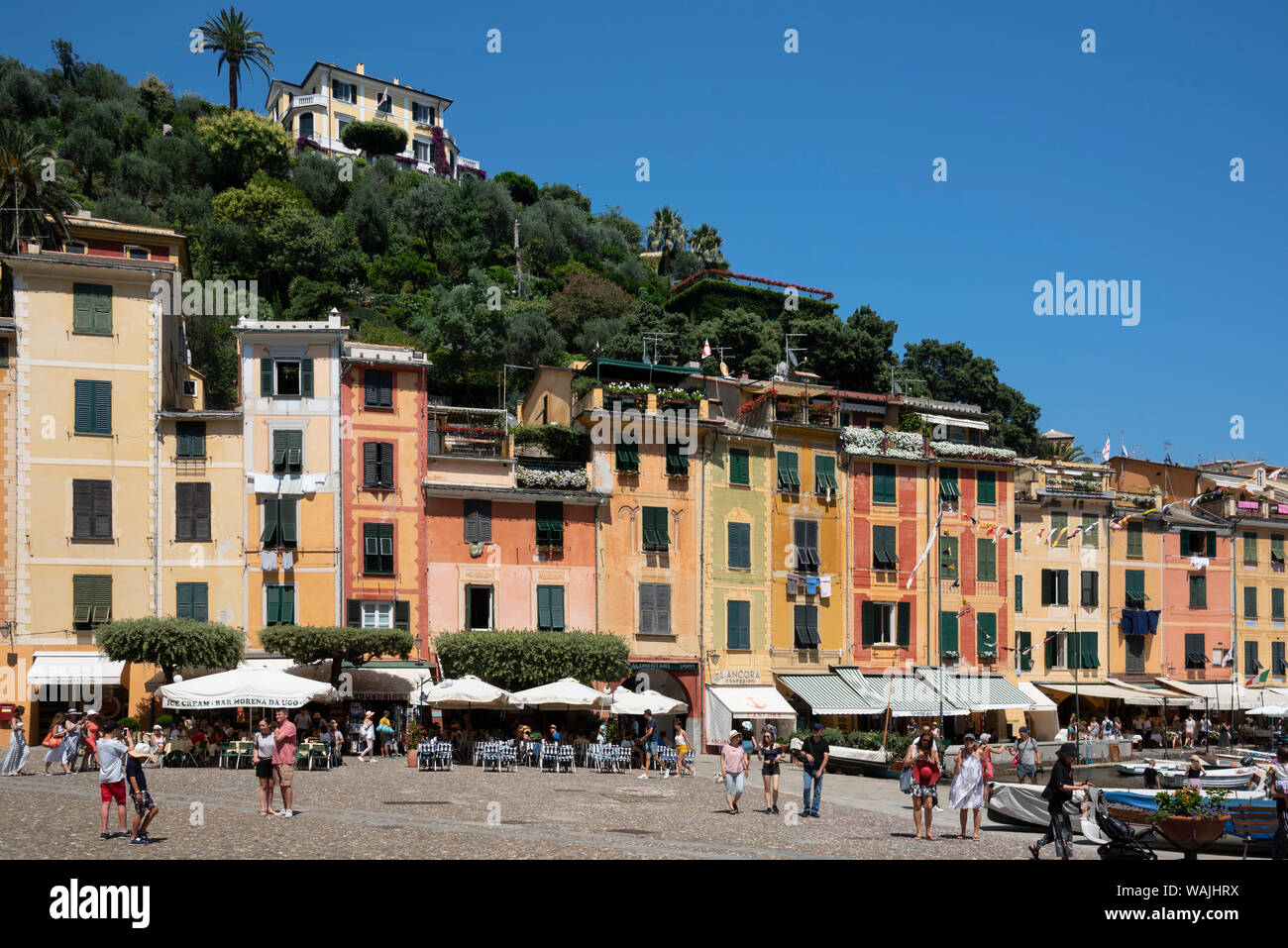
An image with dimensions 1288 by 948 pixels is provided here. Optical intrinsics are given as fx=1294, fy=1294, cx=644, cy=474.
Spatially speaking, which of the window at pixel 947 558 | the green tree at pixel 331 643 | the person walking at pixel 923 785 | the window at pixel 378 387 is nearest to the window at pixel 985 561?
the window at pixel 947 558

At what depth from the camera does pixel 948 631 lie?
52.0 m

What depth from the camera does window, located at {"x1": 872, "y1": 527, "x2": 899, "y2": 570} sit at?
168ft

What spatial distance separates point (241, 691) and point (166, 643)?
5.52m

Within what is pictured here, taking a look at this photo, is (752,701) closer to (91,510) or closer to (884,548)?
(884,548)

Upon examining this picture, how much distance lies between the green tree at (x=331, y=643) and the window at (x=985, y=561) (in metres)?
25.7

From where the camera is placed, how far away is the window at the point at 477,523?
43.7m

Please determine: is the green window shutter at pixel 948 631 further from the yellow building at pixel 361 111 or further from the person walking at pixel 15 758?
the yellow building at pixel 361 111

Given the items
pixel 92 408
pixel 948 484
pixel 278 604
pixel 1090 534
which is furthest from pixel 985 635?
pixel 92 408

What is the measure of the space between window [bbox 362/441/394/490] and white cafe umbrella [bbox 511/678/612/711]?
9.86 meters
